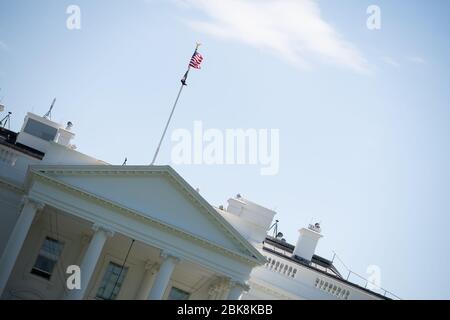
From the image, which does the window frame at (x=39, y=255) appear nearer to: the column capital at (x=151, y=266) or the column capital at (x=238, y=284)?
the column capital at (x=151, y=266)

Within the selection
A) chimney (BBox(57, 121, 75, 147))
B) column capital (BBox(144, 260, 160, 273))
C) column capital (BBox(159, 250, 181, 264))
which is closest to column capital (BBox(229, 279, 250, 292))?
column capital (BBox(159, 250, 181, 264))

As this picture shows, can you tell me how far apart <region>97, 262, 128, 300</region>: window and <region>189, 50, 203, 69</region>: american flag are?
12672 millimetres

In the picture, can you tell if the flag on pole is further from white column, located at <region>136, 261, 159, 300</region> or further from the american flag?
white column, located at <region>136, 261, 159, 300</region>

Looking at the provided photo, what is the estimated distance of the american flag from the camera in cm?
3209

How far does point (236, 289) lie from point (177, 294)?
645 centimetres

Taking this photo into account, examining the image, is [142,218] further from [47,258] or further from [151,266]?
[47,258]

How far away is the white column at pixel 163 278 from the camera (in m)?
26.4

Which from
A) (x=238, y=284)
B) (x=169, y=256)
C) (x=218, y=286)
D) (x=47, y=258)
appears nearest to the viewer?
(x=169, y=256)

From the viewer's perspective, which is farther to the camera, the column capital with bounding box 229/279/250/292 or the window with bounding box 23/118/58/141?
the window with bounding box 23/118/58/141

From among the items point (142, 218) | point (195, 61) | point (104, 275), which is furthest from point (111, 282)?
point (195, 61)

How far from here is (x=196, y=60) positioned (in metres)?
32.3
